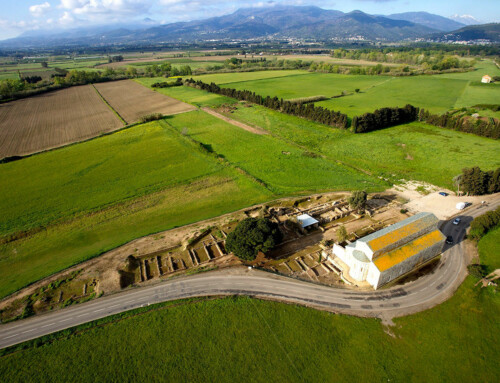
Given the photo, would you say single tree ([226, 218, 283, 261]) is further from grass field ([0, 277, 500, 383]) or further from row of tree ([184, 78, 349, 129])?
row of tree ([184, 78, 349, 129])

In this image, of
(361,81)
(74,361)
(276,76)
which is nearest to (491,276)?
(74,361)

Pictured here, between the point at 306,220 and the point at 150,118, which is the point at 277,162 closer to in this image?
the point at 306,220

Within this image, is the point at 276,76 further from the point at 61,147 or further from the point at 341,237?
the point at 341,237

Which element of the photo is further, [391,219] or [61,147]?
[61,147]

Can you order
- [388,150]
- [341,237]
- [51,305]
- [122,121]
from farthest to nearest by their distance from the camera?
[122,121] < [388,150] < [341,237] < [51,305]

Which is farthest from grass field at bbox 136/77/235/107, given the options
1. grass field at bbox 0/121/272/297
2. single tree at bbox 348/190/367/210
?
single tree at bbox 348/190/367/210

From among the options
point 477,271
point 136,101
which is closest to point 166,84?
point 136,101

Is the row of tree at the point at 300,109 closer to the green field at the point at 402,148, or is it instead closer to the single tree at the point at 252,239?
the green field at the point at 402,148
